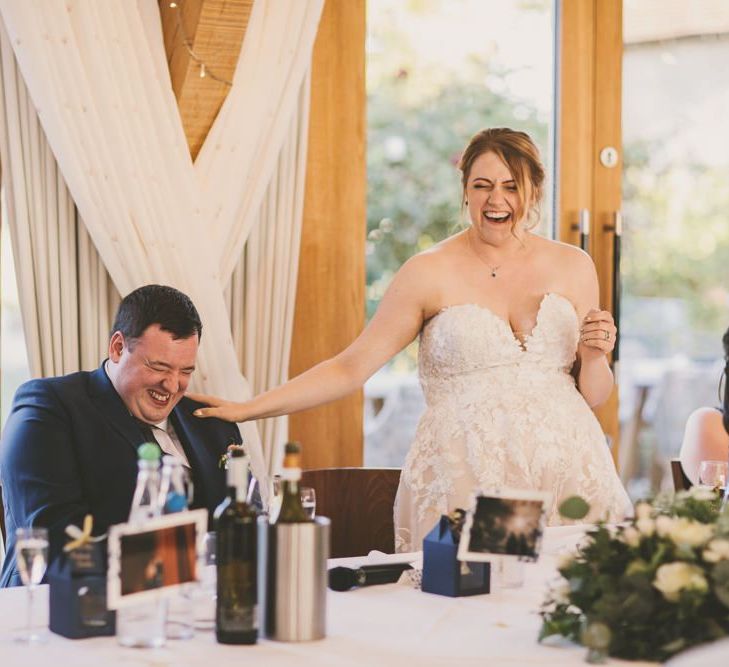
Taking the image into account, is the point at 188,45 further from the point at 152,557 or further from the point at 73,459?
the point at 152,557

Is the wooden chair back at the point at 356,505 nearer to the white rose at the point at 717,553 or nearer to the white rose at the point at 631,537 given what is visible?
the white rose at the point at 631,537

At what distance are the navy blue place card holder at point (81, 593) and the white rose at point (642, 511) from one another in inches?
31.1

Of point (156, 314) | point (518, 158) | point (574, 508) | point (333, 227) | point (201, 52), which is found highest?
point (201, 52)

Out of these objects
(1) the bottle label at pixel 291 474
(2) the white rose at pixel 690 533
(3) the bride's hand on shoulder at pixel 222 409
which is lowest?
(2) the white rose at pixel 690 533

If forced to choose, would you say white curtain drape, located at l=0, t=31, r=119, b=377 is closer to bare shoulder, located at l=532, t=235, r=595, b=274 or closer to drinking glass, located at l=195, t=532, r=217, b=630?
bare shoulder, located at l=532, t=235, r=595, b=274

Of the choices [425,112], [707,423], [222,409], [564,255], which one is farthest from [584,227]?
[222,409]

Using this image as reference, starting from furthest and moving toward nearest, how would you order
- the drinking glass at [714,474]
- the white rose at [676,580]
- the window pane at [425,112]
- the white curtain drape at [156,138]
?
the window pane at [425,112], the white curtain drape at [156,138], the drinking glass at [714,474], the white rose at [676,580]

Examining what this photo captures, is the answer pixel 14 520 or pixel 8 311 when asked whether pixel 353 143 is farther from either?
pixel 14 520

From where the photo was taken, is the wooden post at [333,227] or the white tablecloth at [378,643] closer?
the white tablecloth at [378,643]

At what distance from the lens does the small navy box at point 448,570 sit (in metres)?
2.03

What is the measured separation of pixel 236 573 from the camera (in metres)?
1.69

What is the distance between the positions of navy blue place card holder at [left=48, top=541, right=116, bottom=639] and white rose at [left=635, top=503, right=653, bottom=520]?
789 mm

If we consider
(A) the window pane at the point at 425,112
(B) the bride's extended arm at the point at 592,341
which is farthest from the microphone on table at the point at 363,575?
(A) the window pane at the point at 425,112

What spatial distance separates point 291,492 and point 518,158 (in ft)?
5.86
